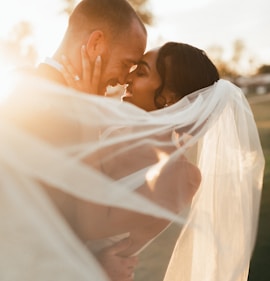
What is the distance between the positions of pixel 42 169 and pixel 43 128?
0.16 meters

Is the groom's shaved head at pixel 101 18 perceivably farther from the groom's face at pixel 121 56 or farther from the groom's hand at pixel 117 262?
the groom's hand at pixel 117 262

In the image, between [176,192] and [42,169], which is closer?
[42,169]

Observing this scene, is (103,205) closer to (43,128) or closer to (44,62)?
(43,128)

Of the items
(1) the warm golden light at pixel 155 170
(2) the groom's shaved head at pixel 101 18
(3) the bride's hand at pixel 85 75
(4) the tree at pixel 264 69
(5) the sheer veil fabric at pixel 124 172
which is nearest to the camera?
(5) the sheer veil fabric at pixel 124 172

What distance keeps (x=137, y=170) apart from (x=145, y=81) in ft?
2.24

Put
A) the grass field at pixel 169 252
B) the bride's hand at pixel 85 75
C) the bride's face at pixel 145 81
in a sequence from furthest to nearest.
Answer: the bride's face at pixel 145 81 < the grass field at pixel 169 252 < the bride's hand at pixel 85 75

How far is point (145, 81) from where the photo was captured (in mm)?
2988

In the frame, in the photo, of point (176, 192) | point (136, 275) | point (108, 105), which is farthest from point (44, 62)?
point (136, 275)

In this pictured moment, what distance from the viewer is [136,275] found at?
280cm

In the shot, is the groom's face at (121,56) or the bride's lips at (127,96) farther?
the bride's lips at (127,96)

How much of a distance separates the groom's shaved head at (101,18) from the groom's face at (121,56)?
0.15ft

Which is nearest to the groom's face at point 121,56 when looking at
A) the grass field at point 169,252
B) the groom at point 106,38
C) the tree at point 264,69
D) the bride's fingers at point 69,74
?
the groom at point 106,38

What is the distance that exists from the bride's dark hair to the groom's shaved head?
0.24 m

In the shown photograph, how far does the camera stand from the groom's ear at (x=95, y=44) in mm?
2801
